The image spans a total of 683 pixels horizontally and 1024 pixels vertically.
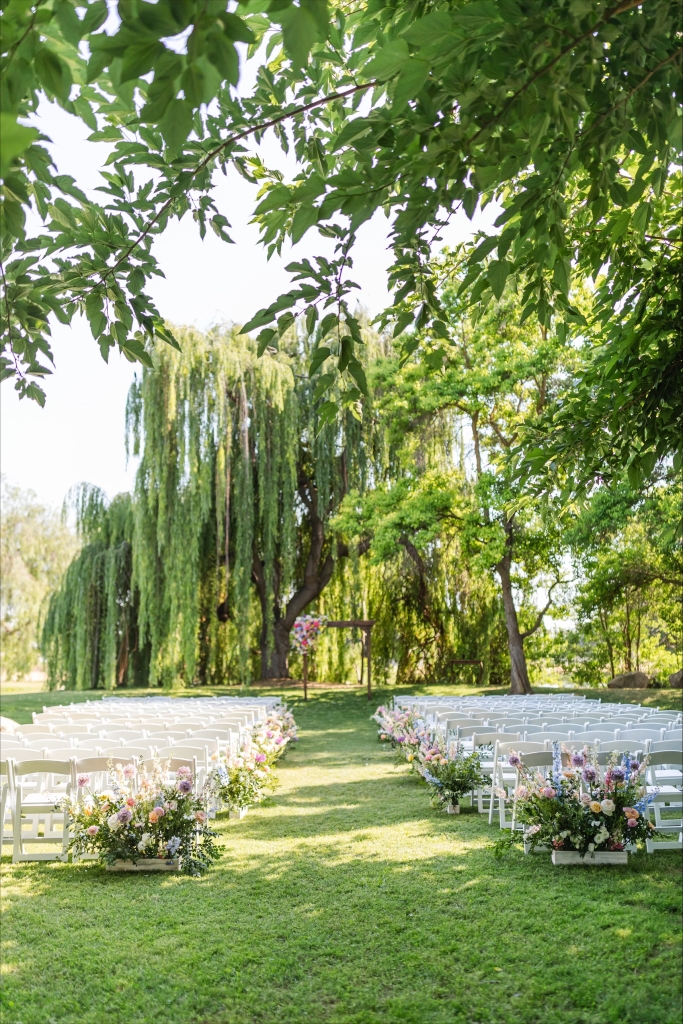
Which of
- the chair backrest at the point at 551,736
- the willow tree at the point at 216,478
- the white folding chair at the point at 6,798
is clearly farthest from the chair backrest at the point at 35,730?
the willow tree at the point at 216,478

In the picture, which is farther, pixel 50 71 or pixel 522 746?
pixel 522 746

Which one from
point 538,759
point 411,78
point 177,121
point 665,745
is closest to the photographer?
point 177,121

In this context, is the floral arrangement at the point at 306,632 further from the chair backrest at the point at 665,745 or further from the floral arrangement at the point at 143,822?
the floral arrangement at the point at 143,822

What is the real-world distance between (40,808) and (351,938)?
3.38m

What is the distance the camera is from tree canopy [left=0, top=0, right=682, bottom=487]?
4.63 feet

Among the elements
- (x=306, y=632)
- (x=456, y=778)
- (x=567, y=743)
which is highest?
(x=306, y=632)

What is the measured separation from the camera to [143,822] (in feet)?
19.9

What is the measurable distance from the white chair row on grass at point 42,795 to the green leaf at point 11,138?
5.90m

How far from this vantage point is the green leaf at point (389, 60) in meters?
1.65

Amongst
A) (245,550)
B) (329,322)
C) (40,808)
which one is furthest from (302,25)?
(245,550)

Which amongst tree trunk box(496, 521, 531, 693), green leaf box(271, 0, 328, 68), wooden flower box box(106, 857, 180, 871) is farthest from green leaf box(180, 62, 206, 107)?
tree trunk box(496, 521, 531, 693)

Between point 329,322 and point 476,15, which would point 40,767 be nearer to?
point 329,322

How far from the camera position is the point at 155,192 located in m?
2.90

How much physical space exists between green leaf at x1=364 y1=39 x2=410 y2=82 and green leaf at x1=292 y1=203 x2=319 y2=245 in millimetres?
292
